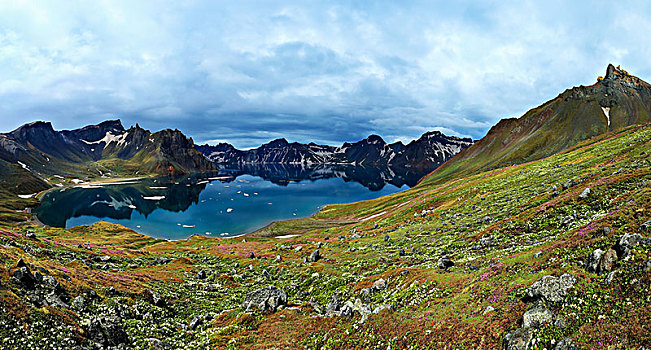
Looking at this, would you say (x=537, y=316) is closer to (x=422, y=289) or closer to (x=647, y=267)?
(x=647, y=267)

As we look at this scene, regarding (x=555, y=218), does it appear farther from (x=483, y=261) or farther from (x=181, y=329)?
(x=181, y=329)

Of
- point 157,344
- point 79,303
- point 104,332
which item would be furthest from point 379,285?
point 79,303

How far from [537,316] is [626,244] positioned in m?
6.80

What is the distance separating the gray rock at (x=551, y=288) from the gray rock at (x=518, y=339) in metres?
2.58

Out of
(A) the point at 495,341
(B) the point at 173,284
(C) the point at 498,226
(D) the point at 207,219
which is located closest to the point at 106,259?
(B) the point at 173,284

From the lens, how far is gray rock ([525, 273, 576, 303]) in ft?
45.6

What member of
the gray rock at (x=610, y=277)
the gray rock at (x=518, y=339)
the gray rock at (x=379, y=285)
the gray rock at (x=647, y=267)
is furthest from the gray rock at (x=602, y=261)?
the gray rock at (x=379, y=285)

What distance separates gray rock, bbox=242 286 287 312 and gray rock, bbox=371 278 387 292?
10.2 m

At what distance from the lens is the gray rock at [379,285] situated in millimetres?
26266

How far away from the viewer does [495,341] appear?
1344cm

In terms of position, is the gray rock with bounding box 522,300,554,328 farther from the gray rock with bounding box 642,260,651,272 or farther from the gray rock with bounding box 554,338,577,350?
the gray rock with bounding box 642,260,651,272

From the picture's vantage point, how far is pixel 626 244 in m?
14.4

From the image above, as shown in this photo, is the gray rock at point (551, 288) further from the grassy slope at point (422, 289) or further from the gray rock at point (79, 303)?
the gray rock at point (79, 303)

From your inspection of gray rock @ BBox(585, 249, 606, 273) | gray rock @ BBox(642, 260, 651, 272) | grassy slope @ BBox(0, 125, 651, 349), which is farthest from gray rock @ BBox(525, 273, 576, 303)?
gray rock @ BBox(642, 260, 651, 272)
